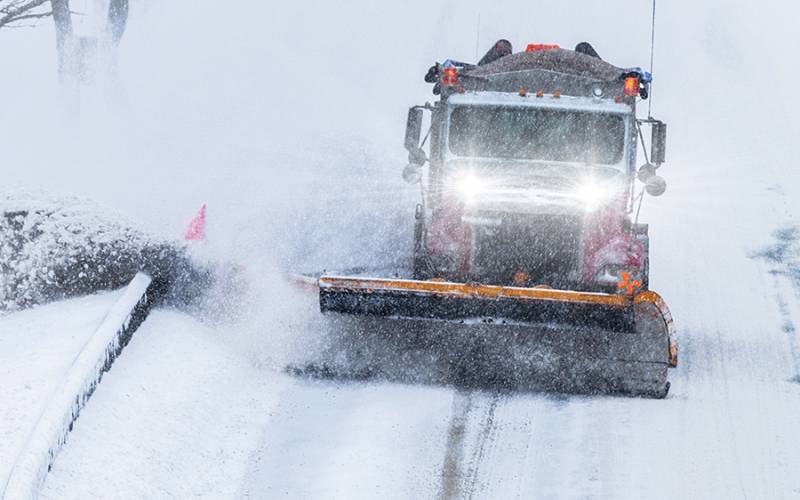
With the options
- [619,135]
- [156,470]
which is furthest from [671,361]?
[156,470]

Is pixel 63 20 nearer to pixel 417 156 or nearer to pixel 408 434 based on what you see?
pixel 417 156

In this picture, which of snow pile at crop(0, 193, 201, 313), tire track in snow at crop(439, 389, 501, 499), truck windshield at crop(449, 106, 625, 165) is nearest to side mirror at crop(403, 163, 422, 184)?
truck windshield at crop(449, 106, 625, 165)

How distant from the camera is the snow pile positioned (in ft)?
26.7

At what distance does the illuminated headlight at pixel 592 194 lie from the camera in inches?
322

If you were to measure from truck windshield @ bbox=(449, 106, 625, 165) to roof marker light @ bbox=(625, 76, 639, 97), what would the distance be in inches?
8.6

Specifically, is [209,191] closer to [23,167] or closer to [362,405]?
[23,167]

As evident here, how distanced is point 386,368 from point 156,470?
229 cm

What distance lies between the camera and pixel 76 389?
5.68 m

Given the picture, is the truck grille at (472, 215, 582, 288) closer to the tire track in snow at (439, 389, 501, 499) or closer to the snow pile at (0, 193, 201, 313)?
the tire track in snow at (439, 389, 501, 499)

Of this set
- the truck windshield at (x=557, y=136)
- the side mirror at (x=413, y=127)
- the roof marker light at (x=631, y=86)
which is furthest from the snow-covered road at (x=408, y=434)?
the side mirror at (x=413, y=127)

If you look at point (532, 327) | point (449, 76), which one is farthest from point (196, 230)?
point (532, 327)

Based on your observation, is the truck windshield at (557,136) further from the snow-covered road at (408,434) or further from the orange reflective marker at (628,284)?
the snow-covered road at (408,434)

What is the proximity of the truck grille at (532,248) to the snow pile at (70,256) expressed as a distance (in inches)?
85.3

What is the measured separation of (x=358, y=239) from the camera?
12.7 meters
